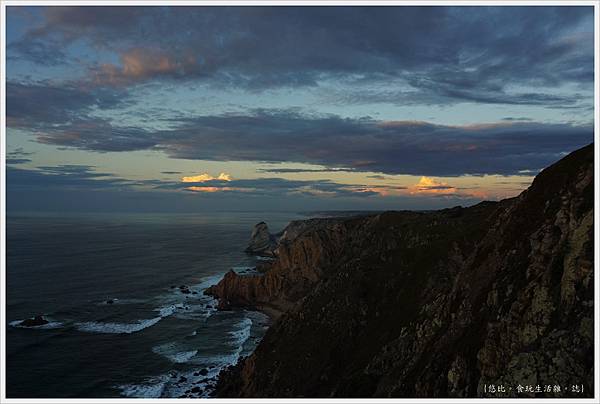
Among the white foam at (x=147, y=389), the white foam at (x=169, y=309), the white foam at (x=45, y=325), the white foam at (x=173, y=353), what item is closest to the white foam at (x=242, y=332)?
the white foam at (x=173, y=353)

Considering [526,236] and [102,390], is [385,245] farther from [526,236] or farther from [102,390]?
[102,390]

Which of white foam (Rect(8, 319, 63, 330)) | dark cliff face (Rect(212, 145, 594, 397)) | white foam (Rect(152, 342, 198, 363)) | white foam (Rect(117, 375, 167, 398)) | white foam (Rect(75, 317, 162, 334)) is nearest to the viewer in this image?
dark cliff face (Rect(212, 145, 594, 397))

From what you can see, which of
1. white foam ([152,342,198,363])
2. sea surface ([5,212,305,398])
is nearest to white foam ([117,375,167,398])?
sea surface ([5,212,305,398])

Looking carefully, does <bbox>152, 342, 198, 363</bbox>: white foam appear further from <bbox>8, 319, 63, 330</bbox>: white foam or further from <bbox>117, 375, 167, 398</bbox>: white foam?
Answer: <bbox>8, 319, 63, 330</bbox>: white foam

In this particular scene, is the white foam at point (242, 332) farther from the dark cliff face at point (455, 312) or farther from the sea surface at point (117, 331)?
the dark cliff face at point (455, 312)

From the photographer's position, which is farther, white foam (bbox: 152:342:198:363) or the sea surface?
white foam (bbox: 152:342:198:363)

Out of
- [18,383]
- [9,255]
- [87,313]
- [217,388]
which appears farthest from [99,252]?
[217,388]
